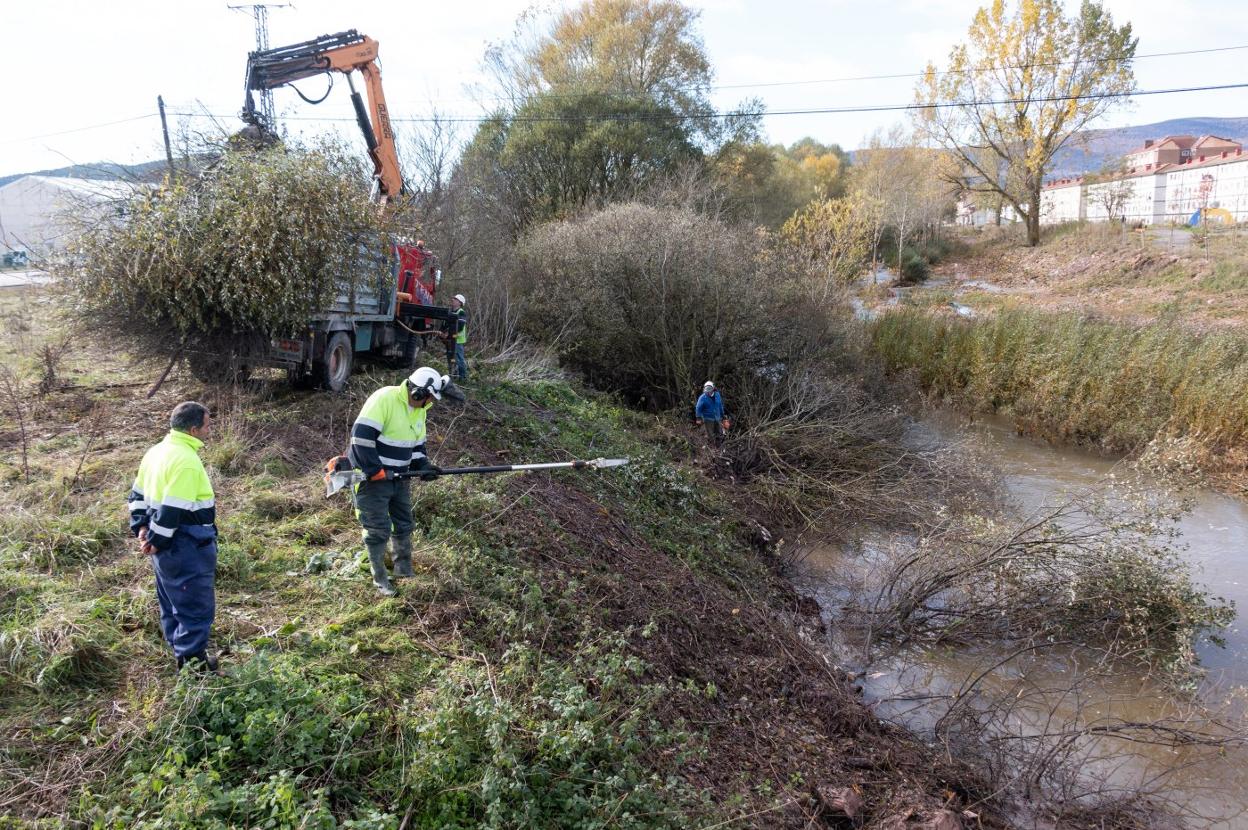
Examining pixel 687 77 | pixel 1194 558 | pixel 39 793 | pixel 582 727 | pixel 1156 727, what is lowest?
pixel 1194 558

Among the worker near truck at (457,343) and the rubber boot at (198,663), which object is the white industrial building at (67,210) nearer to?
the worker near truck at (457,343)

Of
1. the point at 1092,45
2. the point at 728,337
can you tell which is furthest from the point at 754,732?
the point at 1092,45

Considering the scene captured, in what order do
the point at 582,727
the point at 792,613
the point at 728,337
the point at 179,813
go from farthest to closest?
the point at 728,337
the point at 792,613
the point at 582,727
the point at 179,813

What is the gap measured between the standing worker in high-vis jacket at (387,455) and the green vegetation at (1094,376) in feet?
36.0

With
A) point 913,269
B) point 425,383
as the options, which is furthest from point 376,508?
point 913,269

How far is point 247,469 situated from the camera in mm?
7172

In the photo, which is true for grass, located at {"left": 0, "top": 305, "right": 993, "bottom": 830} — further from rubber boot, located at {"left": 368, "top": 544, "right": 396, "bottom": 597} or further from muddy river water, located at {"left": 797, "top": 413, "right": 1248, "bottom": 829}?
muddy river water, located at {"left": 797, "top": 413, "right": 1248, "bottom": 829}

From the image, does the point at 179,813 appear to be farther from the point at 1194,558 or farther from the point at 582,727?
the point at 1194,558

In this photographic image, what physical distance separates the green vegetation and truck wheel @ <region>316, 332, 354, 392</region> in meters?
11.9

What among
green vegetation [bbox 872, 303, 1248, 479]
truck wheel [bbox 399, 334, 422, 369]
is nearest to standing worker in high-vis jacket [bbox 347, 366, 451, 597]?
truck wheel [bbox 399, 334, 422, 369]

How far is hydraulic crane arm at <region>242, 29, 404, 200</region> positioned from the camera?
1026 centimetres

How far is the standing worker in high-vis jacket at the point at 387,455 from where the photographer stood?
520 cm

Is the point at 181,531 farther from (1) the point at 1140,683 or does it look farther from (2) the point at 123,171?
(1) the point at 1140,683

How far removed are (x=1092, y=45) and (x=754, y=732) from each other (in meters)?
34.7
